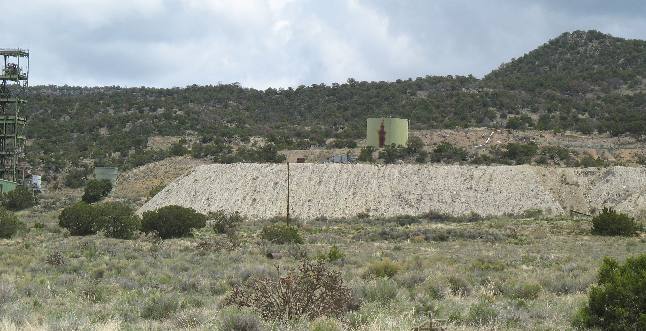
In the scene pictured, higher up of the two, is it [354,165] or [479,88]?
[479,88]

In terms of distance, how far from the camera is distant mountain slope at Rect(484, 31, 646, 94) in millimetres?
109188

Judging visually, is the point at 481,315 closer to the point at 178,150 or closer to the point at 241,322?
the point at 241,322

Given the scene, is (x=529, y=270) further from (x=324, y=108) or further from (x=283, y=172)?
(x=324, y=108)

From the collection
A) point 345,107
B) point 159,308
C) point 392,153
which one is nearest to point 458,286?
point 159,308

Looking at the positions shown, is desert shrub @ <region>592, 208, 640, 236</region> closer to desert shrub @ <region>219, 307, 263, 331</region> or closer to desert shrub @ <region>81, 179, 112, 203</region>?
desert shrub @ <region>219, 307, 263, 331</region>

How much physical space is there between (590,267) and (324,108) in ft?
299

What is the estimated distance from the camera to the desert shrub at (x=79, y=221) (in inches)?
1704

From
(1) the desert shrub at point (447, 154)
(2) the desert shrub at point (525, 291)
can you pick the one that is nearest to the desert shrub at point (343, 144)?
(1) the desert shrub at point (447, 154)

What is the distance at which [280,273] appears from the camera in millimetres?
21062

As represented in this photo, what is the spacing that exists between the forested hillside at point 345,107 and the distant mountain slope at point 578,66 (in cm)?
18

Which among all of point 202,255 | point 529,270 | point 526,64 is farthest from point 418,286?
point 526,64

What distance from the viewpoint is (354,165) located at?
67.7m

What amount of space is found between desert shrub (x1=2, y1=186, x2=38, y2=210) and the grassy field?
2397cm

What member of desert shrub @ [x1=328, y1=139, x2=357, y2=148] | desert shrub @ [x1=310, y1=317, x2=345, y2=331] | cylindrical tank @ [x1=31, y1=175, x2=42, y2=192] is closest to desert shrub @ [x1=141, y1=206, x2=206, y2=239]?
desert shrub @ [x1=310, y1=317, x2=345, y2=331]
